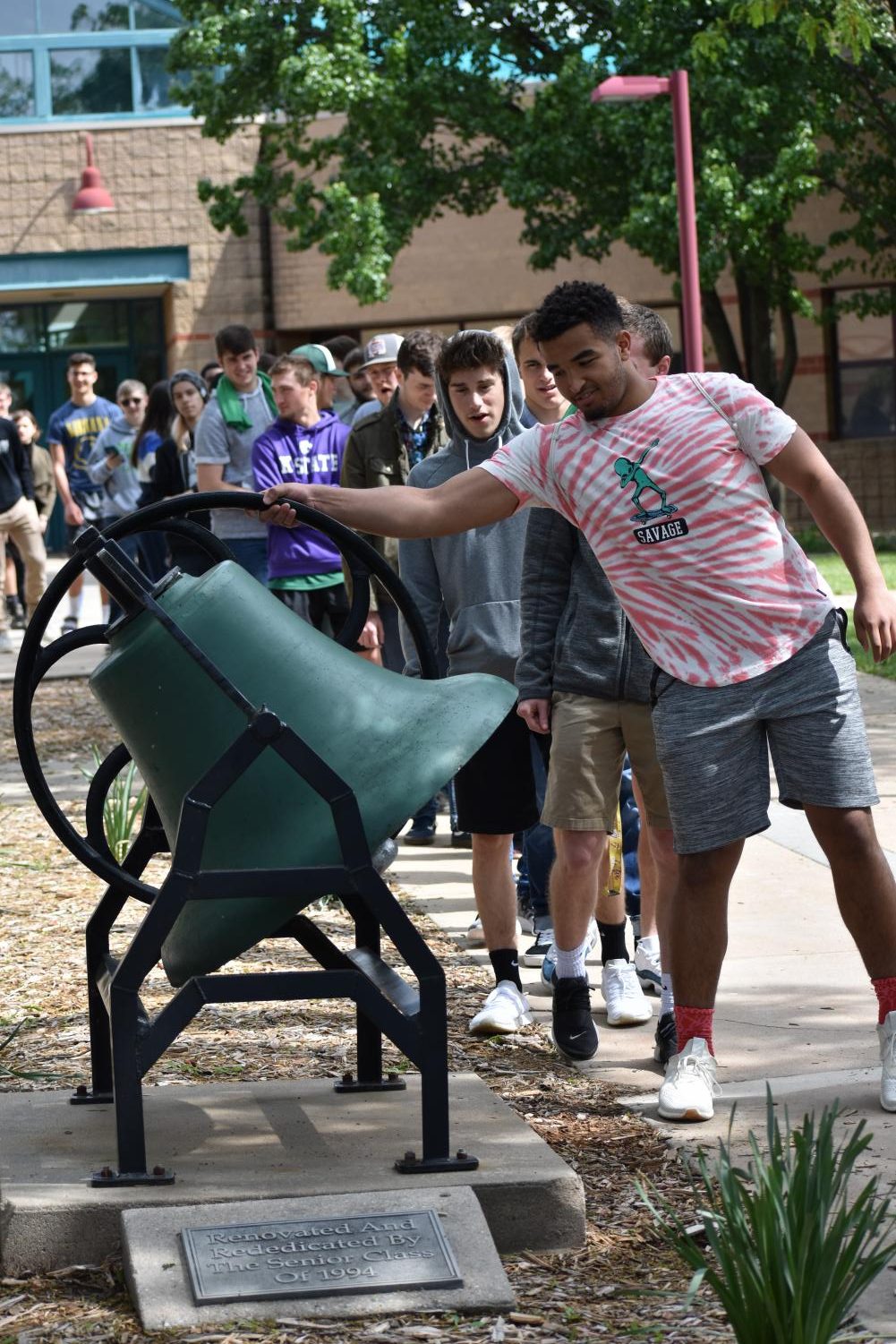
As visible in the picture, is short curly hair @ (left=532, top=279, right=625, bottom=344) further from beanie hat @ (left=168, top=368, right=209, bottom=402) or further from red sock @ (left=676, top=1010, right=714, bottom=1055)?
beanie hat @ (left=168, top=368, right=209, bottom=402)

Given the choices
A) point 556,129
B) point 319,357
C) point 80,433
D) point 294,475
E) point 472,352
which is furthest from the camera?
point 556,129

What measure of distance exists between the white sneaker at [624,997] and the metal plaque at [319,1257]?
5.70ft

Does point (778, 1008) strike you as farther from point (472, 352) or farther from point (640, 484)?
point (472, 352)

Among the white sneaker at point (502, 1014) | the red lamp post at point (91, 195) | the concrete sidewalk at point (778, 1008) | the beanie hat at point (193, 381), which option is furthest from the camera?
the red lamp post at point (91, 195)

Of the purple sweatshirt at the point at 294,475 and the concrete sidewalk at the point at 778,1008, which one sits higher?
the purple sweatshirt at the point at 294,475

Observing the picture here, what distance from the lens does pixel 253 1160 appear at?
3773 mm

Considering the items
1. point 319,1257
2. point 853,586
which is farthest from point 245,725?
point 853,586

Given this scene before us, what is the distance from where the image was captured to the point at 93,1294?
3.41 meters

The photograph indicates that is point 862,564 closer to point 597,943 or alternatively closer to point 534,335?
point 534,335

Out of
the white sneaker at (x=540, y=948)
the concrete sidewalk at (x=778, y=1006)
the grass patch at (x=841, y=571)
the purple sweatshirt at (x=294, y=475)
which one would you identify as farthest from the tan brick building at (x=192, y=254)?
the white sneaker at (x=540, y=948)

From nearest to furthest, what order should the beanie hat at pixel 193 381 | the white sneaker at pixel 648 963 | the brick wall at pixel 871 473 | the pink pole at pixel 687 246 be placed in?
the white sneaker at pixel 648 963
the beanie hat at pixel 193 381
the pink pole at pixel 687 246
the brick wall at pixel 871 473

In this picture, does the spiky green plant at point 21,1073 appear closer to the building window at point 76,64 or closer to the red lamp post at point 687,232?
the red lamp post at point 687,232

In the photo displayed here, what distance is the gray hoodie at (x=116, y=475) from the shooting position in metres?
13.3

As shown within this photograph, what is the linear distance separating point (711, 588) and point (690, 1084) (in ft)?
3.64
